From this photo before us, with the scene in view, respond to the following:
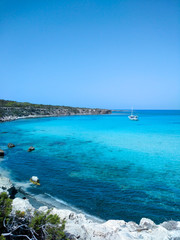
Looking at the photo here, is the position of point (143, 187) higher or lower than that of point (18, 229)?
lower

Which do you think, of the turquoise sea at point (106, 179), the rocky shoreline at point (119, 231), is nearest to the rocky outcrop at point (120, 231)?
the rocky shoreline at point (119, 231)

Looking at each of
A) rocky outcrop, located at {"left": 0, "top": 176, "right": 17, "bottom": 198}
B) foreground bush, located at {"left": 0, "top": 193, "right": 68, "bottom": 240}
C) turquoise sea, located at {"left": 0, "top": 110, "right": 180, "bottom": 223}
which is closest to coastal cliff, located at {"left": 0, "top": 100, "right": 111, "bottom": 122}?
turquoise sea, located at {"left": 0, "top": 110, "right": 180, "bottom": 223}

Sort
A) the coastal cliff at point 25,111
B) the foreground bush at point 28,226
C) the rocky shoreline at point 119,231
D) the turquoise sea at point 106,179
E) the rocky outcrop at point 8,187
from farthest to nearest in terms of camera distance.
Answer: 1. the coastal cliff at point 25,111
2. the rocky outcrop at point 8,187
3. the turquoise sea at point 106,179
4. the rocky shoreline at point 119,231
5. the foreground bush at point 28,226

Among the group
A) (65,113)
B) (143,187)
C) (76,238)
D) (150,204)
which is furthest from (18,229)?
(65,113)

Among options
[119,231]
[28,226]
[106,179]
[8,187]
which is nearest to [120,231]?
[119,231]

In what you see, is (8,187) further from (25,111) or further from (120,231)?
(25,111)

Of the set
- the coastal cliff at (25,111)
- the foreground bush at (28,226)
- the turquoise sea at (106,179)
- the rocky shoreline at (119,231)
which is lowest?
the turquoise sea at (106,179)

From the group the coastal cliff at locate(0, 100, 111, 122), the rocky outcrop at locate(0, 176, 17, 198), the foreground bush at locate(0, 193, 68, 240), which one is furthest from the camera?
the coastal cliff at locate(0, 100, 111, 122)

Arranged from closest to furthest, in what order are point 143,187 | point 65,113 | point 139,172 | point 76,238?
point 76,238 < point 143,187 < point 139,172 < point 65,113

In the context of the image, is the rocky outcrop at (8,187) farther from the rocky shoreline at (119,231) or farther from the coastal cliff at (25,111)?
the coastal cliff at (25,111)

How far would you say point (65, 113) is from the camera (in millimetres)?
113875

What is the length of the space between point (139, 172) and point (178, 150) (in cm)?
1191

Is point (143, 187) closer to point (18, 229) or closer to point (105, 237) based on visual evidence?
point (105, 237)

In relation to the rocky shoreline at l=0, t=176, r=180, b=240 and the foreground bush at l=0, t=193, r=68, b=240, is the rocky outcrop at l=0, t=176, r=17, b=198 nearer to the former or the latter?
the rocky shoreline at l=0, t=176, r=180, b=240
